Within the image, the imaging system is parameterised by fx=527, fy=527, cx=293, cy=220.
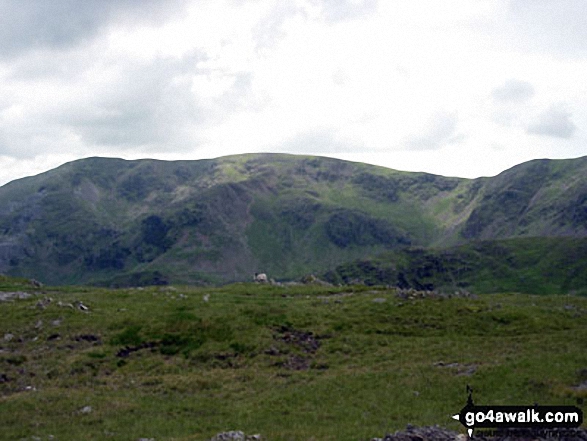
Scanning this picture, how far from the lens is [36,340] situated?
41688 millimetres

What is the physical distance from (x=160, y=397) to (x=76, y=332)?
15516mm

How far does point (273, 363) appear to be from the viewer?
3791 centimetres

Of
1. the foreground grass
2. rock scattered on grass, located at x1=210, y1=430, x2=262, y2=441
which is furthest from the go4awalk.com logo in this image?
rock scattered on grass, located at x1=210, y1=430, x2=262, y2=441

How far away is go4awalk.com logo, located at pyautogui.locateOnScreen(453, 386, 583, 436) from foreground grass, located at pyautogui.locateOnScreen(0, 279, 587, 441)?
3.95 m

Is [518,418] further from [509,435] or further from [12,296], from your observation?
[12,296]

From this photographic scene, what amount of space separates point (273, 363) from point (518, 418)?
69.3 ft

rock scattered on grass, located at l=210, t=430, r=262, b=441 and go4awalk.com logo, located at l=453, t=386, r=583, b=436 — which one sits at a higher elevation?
go4awalk.com logo, located at l=453, t=386, r=583, b=436

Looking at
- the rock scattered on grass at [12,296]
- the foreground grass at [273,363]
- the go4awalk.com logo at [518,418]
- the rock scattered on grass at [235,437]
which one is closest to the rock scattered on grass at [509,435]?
the go4awalk.com logo at [518,418]

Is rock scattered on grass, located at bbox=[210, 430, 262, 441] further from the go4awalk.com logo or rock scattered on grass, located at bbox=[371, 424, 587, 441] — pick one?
the go4awalk.com logo

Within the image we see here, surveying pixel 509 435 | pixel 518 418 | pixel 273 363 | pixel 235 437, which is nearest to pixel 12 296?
pixel 273 363

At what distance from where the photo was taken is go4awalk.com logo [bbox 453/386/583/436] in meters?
18.8

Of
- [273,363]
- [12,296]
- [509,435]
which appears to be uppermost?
[12,296]

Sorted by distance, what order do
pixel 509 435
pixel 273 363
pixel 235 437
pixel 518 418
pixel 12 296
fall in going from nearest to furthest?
pixel 509 435
pixel 518 418
pixel 235 437
pixel 273 363
pixel 12 296

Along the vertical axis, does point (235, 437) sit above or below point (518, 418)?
below
